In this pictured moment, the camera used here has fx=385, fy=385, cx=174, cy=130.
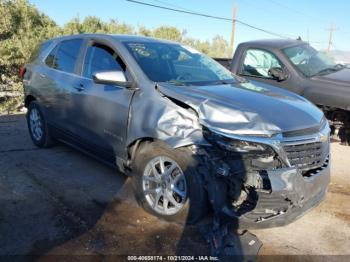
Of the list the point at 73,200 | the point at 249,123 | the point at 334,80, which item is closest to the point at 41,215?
the point at 73,200

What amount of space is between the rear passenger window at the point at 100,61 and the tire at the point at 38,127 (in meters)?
1.49

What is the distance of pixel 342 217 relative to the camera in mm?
4219

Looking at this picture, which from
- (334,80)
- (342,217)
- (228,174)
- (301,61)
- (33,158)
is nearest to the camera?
(228,174)

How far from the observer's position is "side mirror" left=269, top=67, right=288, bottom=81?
260 inches

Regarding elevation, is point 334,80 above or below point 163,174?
above

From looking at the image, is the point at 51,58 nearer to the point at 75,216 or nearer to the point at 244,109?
the point at 75,216

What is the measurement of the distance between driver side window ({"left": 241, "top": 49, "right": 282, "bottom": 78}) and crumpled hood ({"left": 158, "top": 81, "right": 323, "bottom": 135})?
111 inches

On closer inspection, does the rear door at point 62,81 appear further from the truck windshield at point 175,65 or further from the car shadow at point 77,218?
the truck windshield at point 175,65

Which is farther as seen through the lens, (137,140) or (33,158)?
(33,158)

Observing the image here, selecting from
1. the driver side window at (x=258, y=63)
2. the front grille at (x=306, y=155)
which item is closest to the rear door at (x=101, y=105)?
the front grille at (x=306, y=155)

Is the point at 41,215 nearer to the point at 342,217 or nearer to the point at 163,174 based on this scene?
the point at 163,174

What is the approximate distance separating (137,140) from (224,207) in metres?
1.19

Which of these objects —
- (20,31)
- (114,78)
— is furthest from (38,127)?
(20,31)

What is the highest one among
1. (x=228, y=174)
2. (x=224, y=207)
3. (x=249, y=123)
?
(x=249, y=123)
